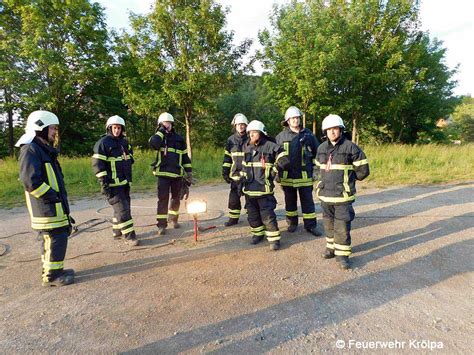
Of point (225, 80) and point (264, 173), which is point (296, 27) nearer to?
point (225, 80)

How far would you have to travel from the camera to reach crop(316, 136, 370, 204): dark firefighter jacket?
3.85 meters

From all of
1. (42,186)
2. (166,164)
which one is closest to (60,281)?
(42,186)

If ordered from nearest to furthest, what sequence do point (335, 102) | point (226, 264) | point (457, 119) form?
point (226, 264)
point (335, 102)
point (457, 119)

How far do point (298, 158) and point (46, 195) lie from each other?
3712mm

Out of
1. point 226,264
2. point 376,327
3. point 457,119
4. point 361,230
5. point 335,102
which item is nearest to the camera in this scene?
point 376,327

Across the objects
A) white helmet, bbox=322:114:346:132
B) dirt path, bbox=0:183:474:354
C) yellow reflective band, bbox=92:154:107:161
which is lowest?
dirt path, bbox=0:183:474:354

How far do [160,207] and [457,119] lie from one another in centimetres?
5088

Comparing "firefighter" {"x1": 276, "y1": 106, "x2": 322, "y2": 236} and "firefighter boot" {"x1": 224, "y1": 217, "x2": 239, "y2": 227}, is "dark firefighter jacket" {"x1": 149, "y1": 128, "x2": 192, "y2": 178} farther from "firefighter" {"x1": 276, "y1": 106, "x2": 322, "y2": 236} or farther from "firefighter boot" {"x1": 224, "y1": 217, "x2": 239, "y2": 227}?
"firefighter" {"x1": 276, "y1": 106, "x2": 322, "y2": 236}

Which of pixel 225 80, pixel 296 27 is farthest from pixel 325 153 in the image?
pixel 296 27

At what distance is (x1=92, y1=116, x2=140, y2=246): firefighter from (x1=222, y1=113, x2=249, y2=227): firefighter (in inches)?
67.6

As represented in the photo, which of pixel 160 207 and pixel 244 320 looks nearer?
pixel 244 320

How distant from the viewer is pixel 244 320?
2.80 metres

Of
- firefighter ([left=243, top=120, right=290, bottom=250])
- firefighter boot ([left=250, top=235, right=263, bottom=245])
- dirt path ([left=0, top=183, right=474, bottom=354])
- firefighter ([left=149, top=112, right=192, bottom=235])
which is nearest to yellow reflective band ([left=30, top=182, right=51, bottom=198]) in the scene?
dirt path ([left=0, top=183, right=474, bottom=354])

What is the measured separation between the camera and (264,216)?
14.8ft
